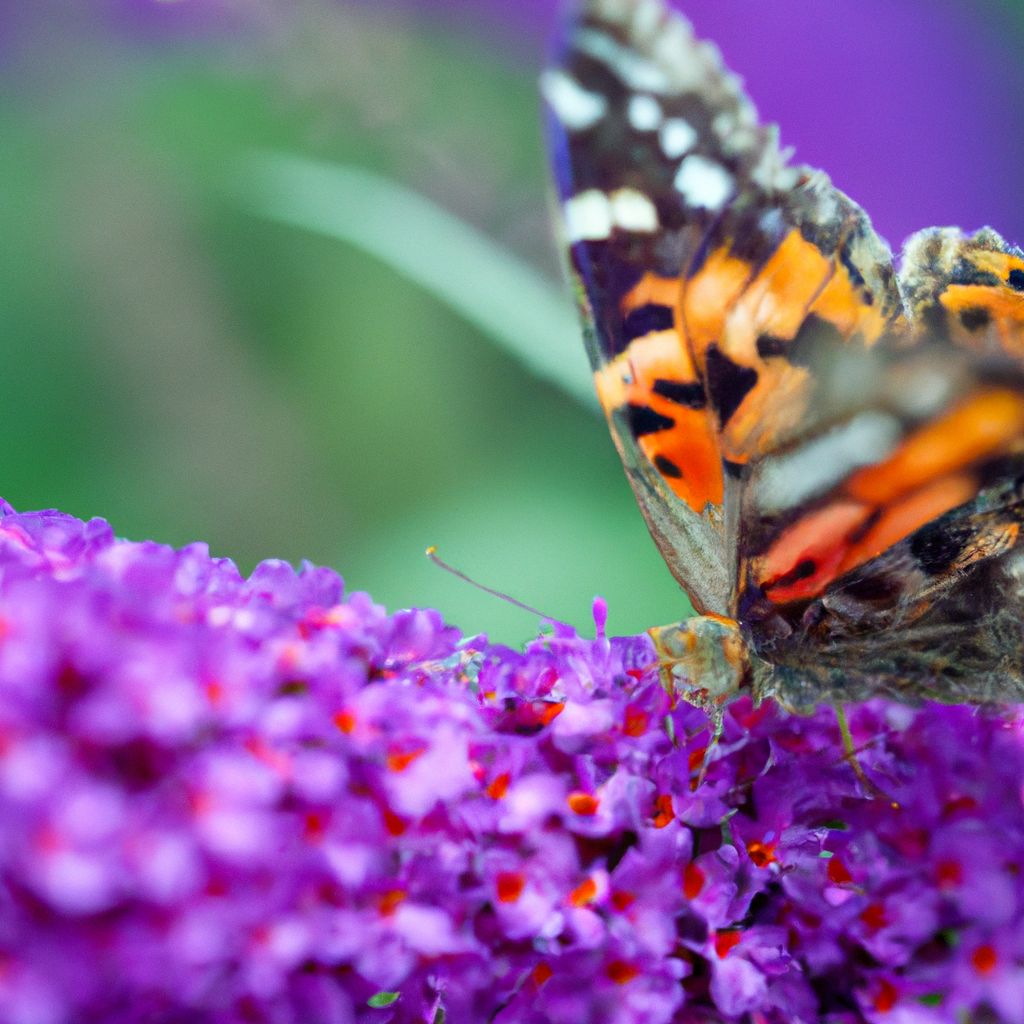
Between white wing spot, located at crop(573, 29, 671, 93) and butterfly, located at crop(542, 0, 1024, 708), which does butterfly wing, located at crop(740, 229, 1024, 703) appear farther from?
white wing spot, located at crop(573, 29, 671, 93)

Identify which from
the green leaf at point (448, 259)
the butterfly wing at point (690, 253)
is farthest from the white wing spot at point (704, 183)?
the green leaf at point (448, 259)

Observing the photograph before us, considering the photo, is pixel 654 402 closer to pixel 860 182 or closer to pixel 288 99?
pixel 288 99

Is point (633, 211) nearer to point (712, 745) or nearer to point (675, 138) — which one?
point (675, 138)

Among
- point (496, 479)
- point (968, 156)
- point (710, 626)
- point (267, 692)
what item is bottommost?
point (267, 692)

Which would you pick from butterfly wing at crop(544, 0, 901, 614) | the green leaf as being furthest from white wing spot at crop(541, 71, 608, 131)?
the green leaf

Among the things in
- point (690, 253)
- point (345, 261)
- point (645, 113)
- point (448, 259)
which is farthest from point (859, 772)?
point (345, 261)

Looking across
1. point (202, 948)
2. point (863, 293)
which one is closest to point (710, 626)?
point (863, 293)
